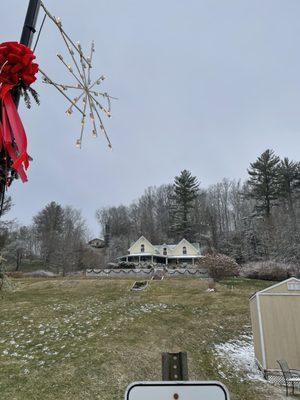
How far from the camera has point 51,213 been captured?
62.6 metres

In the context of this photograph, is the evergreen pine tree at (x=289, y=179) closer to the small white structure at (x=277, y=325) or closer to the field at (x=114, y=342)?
the field at (x=114, y=342)

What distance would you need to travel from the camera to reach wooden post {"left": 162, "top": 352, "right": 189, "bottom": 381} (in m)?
1.92

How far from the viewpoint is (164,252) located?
185 feet

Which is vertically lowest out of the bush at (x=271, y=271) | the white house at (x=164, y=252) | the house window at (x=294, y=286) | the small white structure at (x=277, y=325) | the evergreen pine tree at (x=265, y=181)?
the small white structure at (x=277, y=325)

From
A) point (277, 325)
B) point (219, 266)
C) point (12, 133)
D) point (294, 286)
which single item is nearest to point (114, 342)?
point (277, 325)

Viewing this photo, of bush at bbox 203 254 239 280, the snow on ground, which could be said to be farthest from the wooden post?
bush at bbox 203 254 239 280

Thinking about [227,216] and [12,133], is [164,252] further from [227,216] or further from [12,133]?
[12,133]

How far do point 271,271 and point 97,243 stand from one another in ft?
148

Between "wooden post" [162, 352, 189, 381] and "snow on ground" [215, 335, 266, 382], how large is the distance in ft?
37.8

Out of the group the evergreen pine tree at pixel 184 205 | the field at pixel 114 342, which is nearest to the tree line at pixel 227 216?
the evergreen pine tree at pixel 184 205

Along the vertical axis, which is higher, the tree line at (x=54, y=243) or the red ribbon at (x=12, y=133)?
the tree line at (x=54, y=243)

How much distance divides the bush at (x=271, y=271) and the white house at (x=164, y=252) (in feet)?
56.1

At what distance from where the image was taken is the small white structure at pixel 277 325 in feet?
43.2

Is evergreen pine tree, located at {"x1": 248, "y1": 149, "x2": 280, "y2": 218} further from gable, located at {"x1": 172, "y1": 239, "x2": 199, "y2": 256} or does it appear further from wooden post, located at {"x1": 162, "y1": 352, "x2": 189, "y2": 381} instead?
wooden post, located at {"x1": 162, "y1": 352, "x2": 189, "y2": 381}
